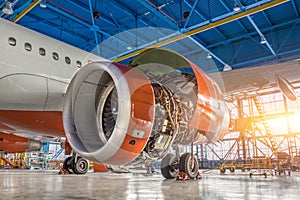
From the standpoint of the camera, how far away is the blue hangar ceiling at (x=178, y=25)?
11125mm

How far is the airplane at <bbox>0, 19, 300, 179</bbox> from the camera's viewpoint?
2.80m

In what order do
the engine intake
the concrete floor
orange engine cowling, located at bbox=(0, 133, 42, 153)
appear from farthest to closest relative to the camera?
orange engine cowling, located at bbox=(0, 133, 42, 153)
the engine intake
the concrete floor

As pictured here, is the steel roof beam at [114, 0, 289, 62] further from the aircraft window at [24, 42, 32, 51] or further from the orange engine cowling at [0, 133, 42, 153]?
the aircraft window at [24, 42, 32, 51]

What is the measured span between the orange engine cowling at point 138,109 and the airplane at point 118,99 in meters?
0.01

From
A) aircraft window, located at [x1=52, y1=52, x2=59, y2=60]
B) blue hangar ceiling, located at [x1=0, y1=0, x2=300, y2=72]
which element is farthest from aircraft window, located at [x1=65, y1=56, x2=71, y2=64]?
blue hangar ceiling, located at [x1=0, y1=0, x2=300, y2=72]

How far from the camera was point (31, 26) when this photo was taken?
1284cm

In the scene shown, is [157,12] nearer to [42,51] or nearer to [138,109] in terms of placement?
[42,51]

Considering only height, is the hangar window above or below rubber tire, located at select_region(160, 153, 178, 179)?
above

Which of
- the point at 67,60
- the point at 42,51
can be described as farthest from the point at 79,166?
the point at 42,51

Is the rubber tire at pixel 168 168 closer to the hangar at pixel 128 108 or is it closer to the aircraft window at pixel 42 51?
the hangar at pixel 128 108

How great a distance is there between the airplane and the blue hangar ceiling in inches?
220

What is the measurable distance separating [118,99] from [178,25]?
9848 millimetres

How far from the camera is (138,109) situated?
9.06 feet

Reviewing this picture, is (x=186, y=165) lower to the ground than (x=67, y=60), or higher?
lower
